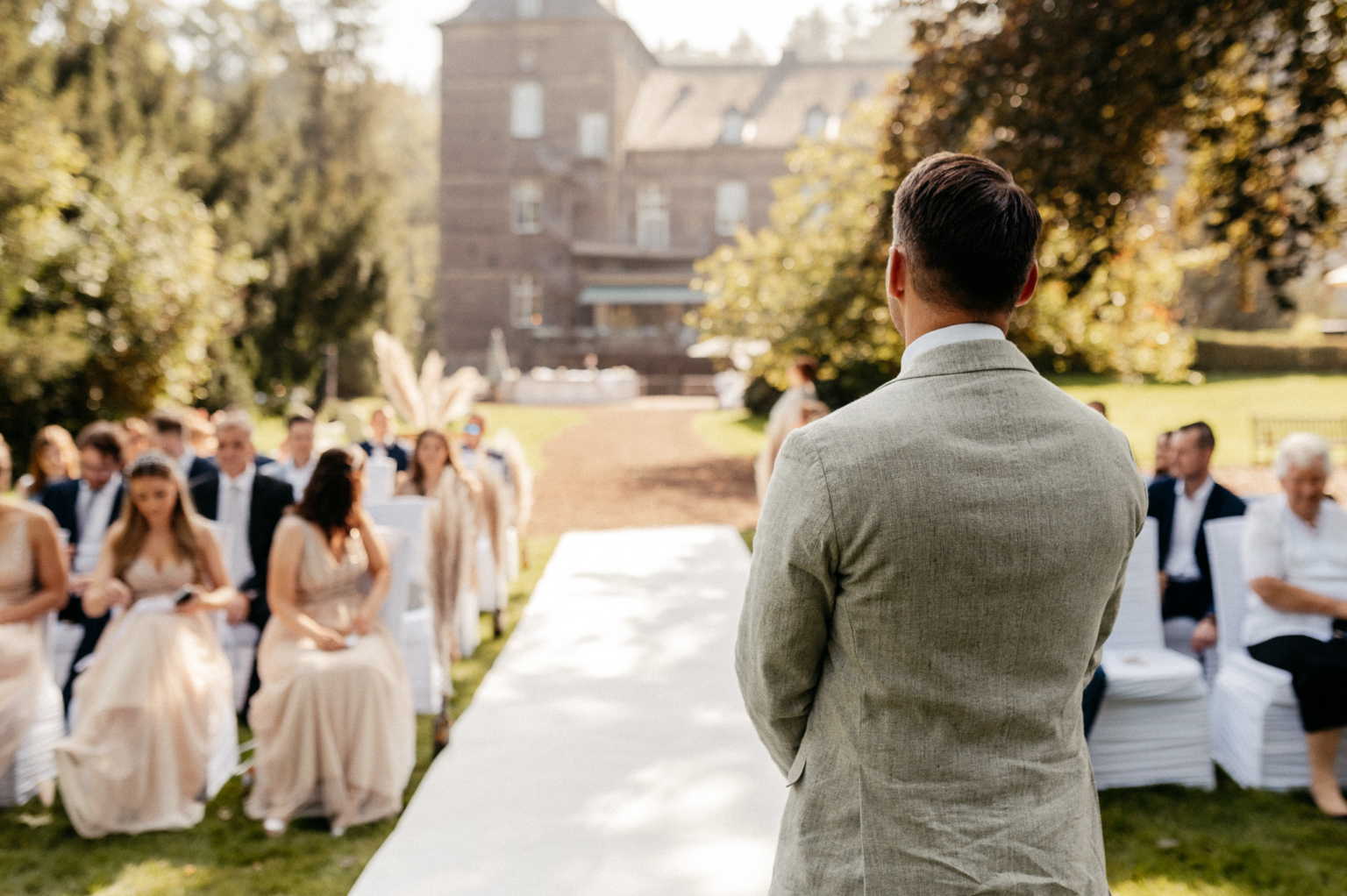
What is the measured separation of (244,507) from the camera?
6.57 meters

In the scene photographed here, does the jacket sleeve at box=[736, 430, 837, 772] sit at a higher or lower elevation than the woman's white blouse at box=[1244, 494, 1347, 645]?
higher

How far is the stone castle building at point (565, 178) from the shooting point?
4891 centimetres

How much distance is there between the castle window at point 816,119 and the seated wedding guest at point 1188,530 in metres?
47.9

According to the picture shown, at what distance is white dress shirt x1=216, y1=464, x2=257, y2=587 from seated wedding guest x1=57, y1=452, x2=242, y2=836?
4.74 ft

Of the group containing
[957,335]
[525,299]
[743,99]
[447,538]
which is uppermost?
[743,99]

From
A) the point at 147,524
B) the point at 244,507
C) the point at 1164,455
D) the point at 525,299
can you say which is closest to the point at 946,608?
the point at 147,524

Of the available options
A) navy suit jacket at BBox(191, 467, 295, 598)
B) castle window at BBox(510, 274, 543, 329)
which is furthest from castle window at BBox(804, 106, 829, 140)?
navy suit jacket at BBox(191, 467, 295, 598)

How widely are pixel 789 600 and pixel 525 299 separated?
4967cm

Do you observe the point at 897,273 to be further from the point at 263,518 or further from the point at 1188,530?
the point at 263,518

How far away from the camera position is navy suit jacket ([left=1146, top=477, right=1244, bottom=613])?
5.84 meters

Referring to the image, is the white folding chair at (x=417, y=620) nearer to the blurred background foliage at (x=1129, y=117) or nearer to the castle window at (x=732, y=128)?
the blurred background foliage at (x=1129, y=117)

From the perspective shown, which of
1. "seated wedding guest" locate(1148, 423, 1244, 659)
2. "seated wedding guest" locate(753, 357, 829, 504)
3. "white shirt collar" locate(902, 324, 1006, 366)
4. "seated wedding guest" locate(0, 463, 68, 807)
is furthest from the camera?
"seated wedding guest" locate(753, 357, 829, 504)

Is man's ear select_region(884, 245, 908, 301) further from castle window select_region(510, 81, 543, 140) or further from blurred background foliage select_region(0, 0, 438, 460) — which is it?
castle window select_region(510, 81, 543, 140)

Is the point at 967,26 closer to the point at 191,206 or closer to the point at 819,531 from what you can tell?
the point at 819,531
